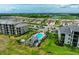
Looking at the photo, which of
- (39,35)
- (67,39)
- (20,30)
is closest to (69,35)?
(67,39)

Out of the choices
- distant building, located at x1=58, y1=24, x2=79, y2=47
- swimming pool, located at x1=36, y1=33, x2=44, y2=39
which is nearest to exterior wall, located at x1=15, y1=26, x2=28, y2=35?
swimming pool, located at x1=36, y1=33, x2=44, y2=39

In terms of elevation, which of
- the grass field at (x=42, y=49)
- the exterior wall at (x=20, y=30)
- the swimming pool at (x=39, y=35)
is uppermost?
the exterior wall at (x=20, y=30)

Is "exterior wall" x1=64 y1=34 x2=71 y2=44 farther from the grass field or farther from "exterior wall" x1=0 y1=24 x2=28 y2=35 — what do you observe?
"exterior wall" x1=0 y1=24 x2=28 y2=35

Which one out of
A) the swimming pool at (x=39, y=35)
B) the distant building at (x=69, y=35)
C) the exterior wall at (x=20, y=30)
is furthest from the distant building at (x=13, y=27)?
the distant building at (x=69, y=35)

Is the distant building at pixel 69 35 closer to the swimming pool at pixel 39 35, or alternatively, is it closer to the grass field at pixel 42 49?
the grass field at pixel 42 49

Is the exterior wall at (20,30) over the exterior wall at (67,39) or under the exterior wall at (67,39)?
over

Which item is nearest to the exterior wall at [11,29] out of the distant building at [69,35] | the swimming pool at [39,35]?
the swimming pool at [39,35]
